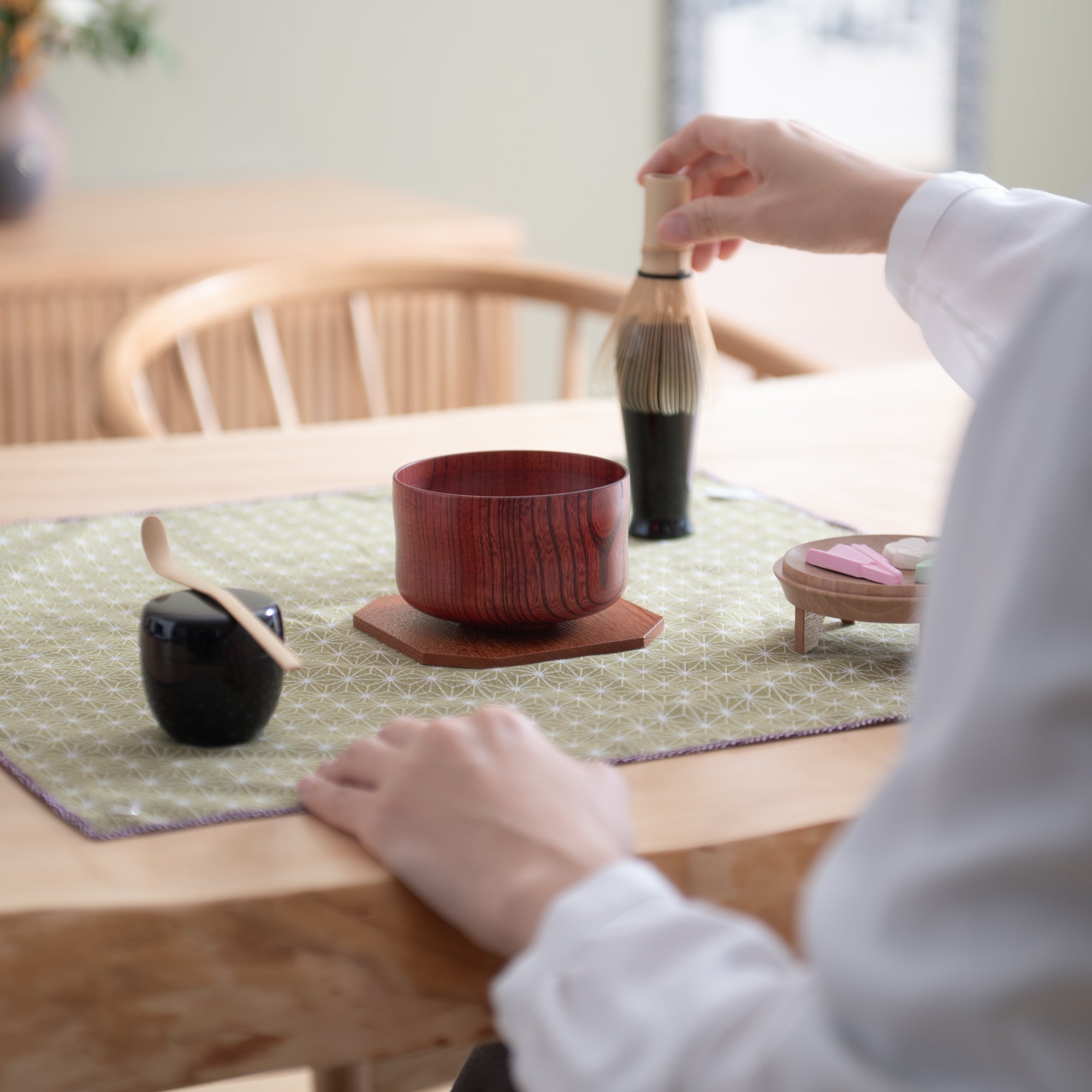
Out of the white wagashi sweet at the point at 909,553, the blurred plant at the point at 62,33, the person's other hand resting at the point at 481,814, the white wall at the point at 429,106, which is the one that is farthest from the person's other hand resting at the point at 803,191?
the white wall at the point at 429,106

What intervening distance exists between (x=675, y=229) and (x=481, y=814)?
0.52m

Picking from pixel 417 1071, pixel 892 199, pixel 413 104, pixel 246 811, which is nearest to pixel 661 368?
pixel 892 199

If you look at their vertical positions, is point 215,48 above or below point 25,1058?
above

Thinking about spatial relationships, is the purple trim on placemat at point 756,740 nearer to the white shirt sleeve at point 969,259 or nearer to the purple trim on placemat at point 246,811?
the purple trim on placemat at point 246,811

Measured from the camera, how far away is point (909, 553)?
30.7 inches

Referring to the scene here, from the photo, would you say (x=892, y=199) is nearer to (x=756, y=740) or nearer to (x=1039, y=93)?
(x=756, y=740)

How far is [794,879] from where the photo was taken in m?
0.59

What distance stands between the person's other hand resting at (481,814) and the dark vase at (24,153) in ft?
6.81

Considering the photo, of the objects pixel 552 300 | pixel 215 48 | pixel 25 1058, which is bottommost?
pixel 25 1058

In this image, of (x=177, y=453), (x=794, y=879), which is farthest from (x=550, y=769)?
(x=177, y=453)

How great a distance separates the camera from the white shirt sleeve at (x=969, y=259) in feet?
2.96

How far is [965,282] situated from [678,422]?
21cm

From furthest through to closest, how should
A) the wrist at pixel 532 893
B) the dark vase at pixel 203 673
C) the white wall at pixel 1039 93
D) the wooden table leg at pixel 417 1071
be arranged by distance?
the white wall at pixel 1039 93 → the wooden table leg at pixel 417 1071 → the dark vase at pixel 203 673 → the wrist at pixel 532 893

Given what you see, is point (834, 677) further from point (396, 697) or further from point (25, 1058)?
point (25, 1058)
